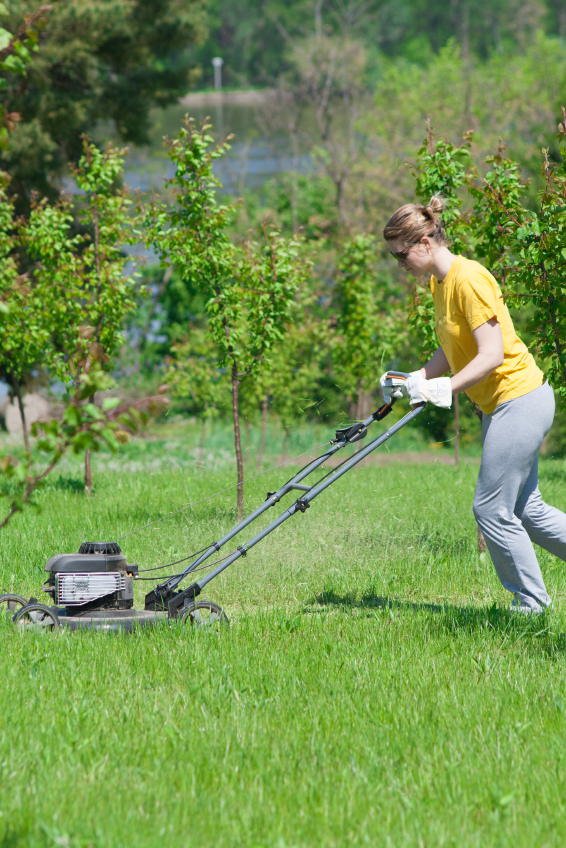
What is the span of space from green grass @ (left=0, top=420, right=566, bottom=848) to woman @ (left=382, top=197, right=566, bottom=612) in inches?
18.0

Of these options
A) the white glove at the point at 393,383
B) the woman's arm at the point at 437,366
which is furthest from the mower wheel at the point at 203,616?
the woman's arm at the point at 437,366

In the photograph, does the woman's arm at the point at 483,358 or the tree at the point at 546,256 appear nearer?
the woman's arm at the point at 483,358

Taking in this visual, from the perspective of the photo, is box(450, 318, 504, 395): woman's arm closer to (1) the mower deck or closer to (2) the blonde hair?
(2) the blonde hair

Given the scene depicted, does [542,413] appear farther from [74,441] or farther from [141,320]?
[141,320]

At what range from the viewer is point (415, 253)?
4047mm

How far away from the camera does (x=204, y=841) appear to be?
8.04 feet

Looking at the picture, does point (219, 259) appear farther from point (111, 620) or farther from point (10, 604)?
point (111, 620)

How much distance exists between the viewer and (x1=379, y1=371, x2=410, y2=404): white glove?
4.11 meters

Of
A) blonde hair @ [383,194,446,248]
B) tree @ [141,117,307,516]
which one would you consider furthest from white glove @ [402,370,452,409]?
tree @ [141,117,307,516]

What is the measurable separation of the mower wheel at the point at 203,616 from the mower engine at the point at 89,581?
1.09ft

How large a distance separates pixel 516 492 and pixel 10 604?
2709 mm

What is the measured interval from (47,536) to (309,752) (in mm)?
3853

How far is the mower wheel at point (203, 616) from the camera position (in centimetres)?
429

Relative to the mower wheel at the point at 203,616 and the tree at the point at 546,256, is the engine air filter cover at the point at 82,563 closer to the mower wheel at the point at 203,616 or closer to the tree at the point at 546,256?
the mower wheel at the point at 203,616
